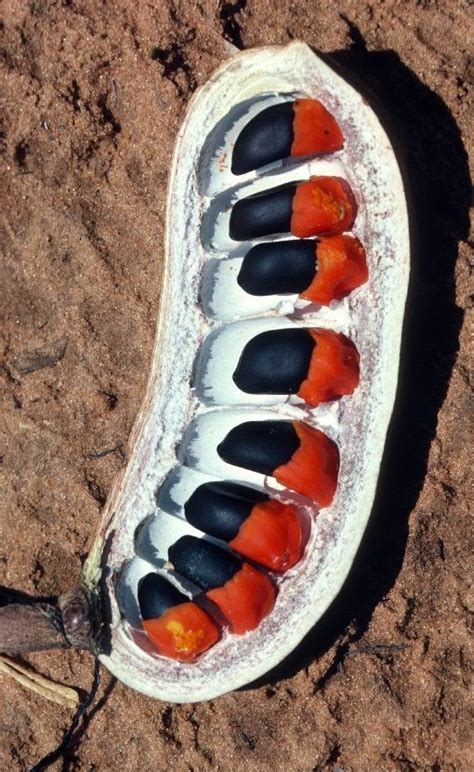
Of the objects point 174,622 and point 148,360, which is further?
point 148,360

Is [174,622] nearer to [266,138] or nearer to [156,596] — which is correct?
[156,596]

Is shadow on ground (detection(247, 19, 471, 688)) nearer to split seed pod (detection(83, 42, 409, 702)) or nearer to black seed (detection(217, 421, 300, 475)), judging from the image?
split seed pod (detection(83, 42, 409, 702))

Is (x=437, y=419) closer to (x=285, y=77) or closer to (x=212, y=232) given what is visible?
(x=212, y=232)

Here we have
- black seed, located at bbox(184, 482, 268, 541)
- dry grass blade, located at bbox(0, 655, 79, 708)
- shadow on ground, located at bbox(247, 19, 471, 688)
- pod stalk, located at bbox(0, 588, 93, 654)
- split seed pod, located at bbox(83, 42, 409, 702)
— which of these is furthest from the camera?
dry grass blade, located at bbox(0, 655, 79, 708)

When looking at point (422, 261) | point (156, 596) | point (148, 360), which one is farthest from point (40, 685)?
point (422, 261)

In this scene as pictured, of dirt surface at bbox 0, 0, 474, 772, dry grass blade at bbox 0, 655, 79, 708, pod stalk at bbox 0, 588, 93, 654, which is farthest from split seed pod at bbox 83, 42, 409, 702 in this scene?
dry grass blade at bbox 0, 655, 79, 708

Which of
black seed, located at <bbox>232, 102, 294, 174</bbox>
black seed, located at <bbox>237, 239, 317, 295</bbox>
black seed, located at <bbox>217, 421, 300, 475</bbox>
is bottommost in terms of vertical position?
black seed, located at <bbox>217, 421, 300, 475</bbox>

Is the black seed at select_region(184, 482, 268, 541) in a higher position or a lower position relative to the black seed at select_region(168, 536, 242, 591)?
higher
